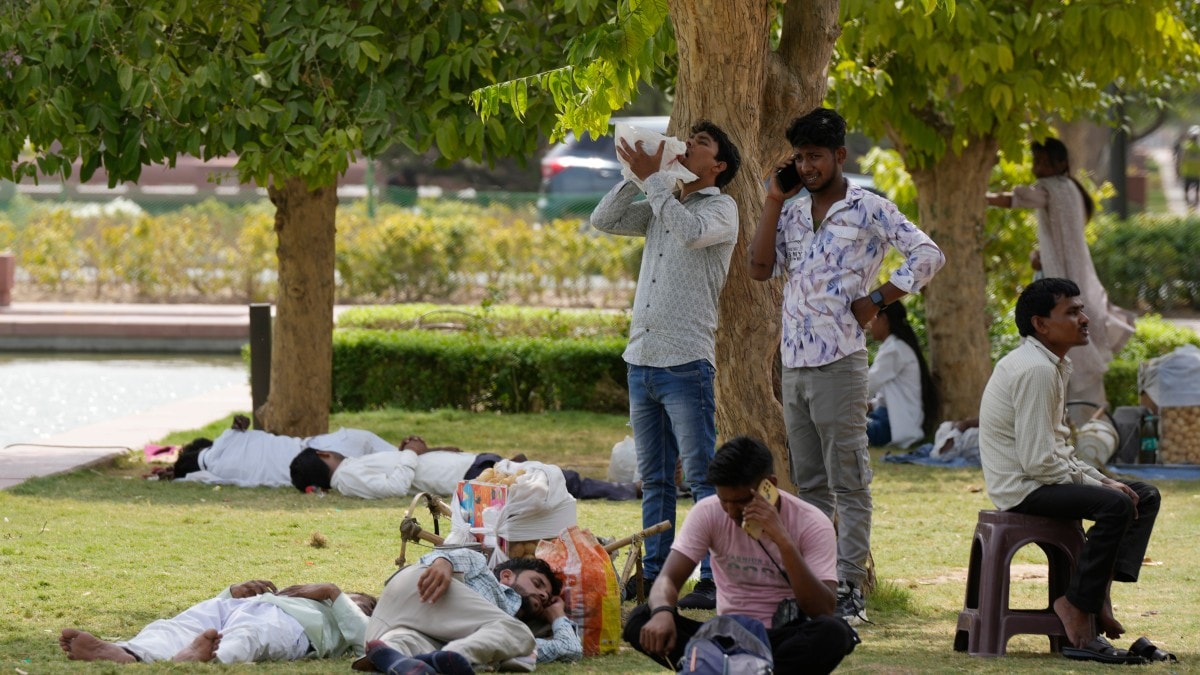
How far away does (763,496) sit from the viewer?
4449 millimetres

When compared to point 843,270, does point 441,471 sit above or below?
below

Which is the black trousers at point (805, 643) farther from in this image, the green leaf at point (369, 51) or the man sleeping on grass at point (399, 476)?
the green leaf at point (369, 51)

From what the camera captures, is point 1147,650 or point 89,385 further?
point 89,385

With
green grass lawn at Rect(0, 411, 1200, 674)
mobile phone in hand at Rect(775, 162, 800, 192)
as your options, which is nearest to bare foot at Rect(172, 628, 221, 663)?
green grass lawn at Rect(0, 411, 1200, 674)

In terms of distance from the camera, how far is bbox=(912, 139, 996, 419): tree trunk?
1123cm

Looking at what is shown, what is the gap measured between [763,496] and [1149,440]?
6495 millimetres

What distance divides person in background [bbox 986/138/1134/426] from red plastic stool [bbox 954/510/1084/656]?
4.82m

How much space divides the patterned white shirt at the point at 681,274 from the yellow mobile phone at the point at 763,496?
1455 millimetres

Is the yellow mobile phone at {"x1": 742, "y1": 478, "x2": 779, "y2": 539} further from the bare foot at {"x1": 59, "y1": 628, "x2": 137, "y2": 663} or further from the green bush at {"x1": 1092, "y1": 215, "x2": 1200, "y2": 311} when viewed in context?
the green bush at {"x1": 1092, "y1": 215, "x2": 1200, "y2": 311}

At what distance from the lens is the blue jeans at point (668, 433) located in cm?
587

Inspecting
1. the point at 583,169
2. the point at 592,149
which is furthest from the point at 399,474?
the point at 592,149

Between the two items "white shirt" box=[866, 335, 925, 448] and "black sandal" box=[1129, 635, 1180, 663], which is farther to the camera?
"white shirt" box=[866, 335, 925, 448]

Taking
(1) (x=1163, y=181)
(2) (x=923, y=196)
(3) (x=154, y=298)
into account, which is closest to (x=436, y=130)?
(2) (x=923, y=196)

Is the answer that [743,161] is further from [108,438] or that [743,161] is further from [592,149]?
[592,149]
